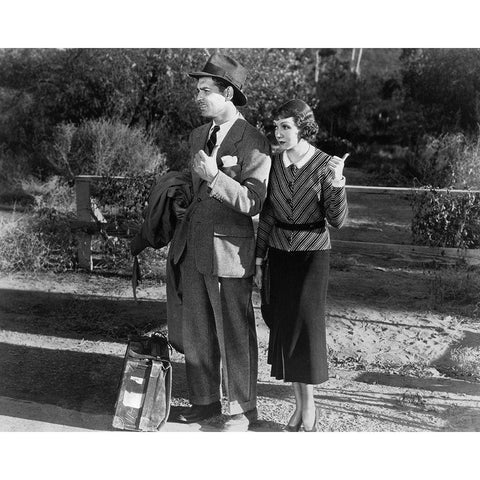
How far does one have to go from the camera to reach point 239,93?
167 inches

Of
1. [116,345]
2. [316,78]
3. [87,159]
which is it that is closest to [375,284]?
[116,345]

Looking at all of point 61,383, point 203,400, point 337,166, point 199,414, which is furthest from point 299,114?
point 61,383

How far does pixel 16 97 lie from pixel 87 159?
133cm

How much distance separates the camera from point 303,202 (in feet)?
13.4

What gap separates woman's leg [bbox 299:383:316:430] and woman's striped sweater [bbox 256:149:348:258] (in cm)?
80

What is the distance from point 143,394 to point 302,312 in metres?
1.03

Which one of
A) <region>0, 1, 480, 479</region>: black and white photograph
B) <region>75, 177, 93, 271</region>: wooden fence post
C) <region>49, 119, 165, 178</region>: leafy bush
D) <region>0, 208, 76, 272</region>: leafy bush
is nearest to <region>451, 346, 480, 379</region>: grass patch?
<region>0, 1, 480, 479</region>: black and white photograph

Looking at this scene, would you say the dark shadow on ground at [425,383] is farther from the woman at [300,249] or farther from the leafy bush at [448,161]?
the leafy bush at [448,161]

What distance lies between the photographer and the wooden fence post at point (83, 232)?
7.51 m

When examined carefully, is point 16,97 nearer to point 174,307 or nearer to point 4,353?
point 4,353

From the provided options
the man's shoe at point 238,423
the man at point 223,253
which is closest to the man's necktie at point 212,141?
the man at point 223,253

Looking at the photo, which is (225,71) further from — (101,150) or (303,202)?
(101,150)

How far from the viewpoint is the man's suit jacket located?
13.4 feet

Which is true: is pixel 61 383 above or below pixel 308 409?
below
